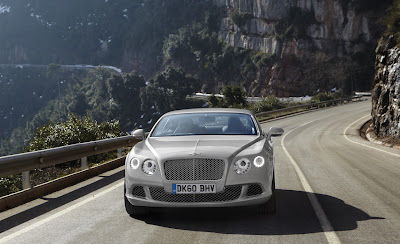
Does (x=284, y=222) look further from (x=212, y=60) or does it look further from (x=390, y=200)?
(x=212, y=60)

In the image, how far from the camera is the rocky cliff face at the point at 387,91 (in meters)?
23.6

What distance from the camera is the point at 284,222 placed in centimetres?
591

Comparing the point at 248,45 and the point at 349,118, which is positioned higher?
the point at 248,45

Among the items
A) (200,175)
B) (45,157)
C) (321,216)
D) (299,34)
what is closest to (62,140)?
(45,157)

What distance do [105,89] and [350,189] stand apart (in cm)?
13731

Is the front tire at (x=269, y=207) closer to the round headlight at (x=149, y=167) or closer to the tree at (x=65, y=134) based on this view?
the round headlight at (x=149, y=167)

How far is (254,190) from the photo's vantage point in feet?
19.5

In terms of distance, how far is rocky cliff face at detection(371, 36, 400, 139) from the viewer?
2365 cm

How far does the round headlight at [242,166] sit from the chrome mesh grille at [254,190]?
8.8 inches

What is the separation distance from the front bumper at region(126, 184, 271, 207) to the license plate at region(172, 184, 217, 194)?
6 cm

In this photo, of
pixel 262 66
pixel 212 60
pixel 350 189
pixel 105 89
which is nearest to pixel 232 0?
pixel 212 60

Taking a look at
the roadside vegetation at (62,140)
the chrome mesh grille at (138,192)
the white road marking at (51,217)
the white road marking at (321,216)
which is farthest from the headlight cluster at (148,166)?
the roadside vegetation at (62,140)

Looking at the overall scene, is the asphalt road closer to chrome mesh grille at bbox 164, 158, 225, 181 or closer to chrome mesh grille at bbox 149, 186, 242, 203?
chrome mesh grille at bbox 149, 186, 242, 203

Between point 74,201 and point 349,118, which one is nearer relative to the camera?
point 74,201
